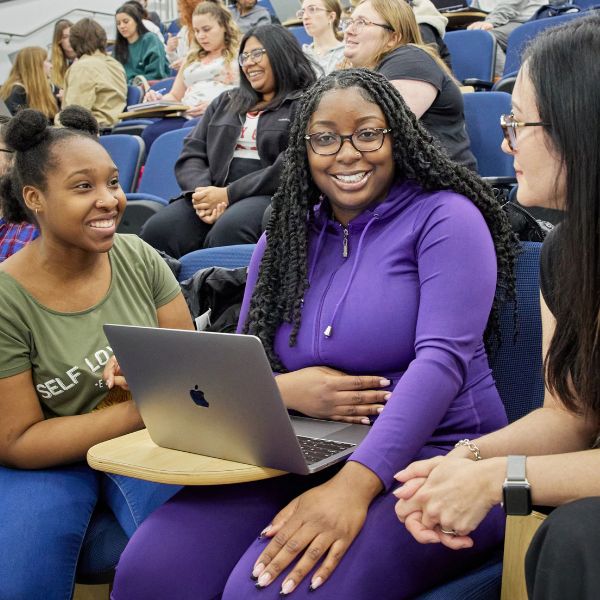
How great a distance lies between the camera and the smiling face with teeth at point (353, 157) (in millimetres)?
1753

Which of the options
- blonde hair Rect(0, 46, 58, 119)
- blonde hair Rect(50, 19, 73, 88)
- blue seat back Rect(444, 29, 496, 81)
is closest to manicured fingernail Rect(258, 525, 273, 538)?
blue seat back Rect(444, 29, 496, 81)

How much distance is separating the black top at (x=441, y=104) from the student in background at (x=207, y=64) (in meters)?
1.95

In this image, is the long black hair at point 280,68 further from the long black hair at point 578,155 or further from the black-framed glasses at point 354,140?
the long black hair at point 578,155

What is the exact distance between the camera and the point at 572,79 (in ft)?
4.01

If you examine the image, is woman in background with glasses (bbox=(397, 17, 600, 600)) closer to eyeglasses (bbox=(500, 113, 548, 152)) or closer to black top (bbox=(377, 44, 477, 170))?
eyeglasses (bbox=(500, 113, 548, 152))

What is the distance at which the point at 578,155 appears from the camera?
47.8 inches

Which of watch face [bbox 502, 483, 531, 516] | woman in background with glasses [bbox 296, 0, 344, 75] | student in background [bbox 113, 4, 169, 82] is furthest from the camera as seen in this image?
student in background [bbox 113, 4, 169, 82]

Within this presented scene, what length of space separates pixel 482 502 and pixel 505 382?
597mm

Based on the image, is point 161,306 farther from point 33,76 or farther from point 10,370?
point 33,76

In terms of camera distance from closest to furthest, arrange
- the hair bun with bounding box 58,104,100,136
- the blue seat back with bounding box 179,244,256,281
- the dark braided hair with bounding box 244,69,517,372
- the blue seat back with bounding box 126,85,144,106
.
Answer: the dark braided hair with bounding box 244,69,517,372 → the hair bun with bounding box 58,104,100,136 → the blue seat back with bounding box 179,244,256,281 → the blue seat back with bounding box 126,85,144,106

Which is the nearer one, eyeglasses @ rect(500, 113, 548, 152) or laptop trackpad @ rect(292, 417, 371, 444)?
eyeglasses @ rect(500, 113, 548, 152)

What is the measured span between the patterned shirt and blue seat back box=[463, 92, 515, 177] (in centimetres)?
160

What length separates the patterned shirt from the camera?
2.58 meters

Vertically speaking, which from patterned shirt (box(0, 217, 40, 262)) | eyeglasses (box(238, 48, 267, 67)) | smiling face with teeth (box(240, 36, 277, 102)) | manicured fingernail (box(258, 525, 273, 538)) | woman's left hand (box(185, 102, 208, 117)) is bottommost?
manicured fingernail (box(258, 525, 273, 538))
